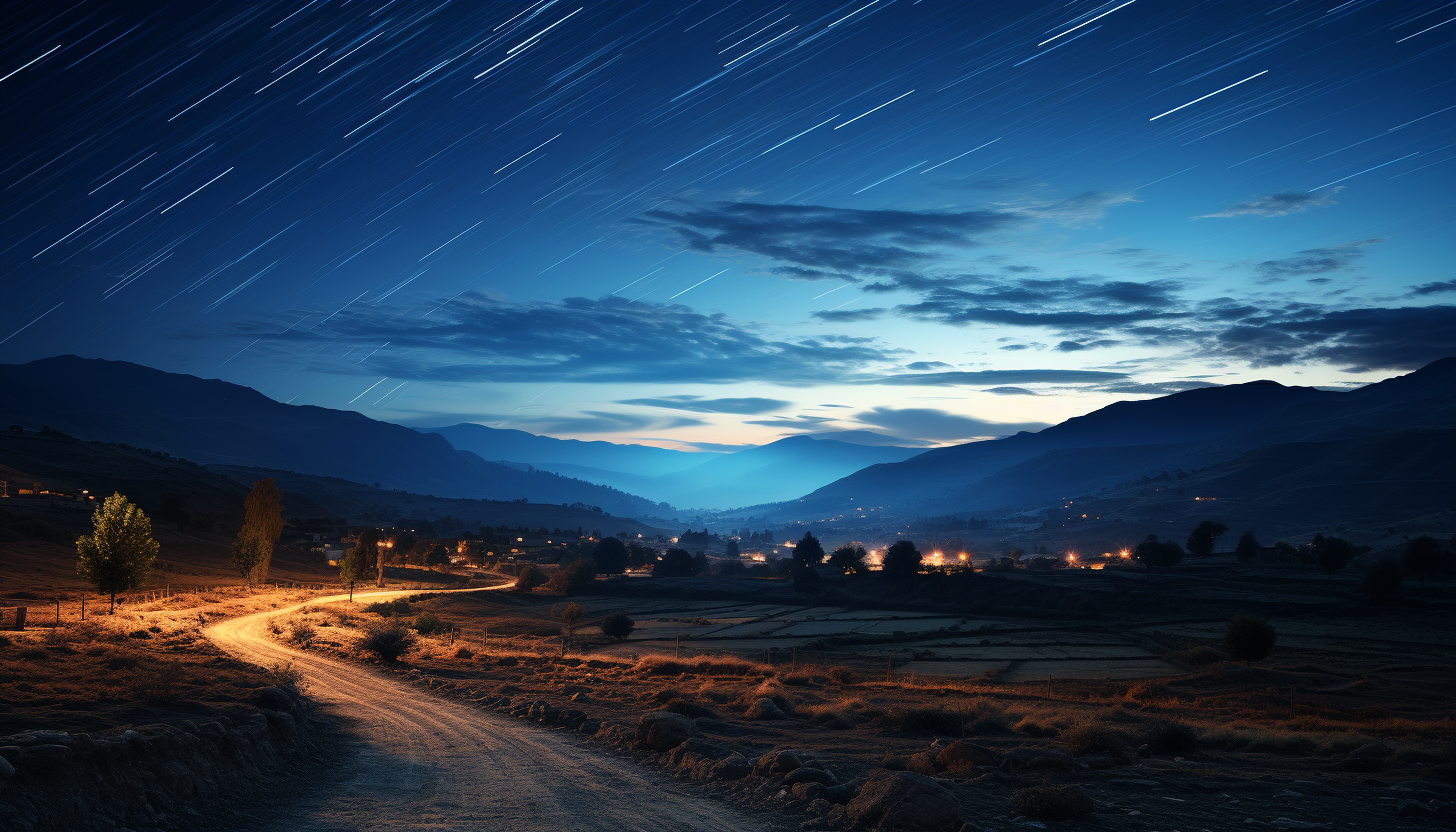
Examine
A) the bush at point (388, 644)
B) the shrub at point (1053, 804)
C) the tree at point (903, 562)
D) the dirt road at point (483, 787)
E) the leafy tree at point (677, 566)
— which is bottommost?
the leafy tree at point (677, 566)

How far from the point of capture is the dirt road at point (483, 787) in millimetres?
14023

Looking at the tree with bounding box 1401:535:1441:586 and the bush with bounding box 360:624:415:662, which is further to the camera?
the tree with bounding box 1401:535:1441:586

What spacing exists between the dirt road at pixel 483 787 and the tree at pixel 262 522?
73.2m

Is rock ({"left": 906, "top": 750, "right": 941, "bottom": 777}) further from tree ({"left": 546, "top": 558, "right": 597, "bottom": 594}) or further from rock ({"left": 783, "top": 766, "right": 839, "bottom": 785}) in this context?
tree ({"left": 546, "top": 558, "right": 597, "bottom": 594})

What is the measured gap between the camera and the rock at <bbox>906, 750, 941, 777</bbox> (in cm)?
1706

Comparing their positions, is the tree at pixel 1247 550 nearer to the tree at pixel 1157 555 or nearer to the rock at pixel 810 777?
the tree at pixel 1157 555

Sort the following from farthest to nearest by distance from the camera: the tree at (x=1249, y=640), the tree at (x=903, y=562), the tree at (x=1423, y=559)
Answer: the tree at (x=903, y=562) < the tree at (x=1423, y=559) < the tree at (x=1249, y=640)

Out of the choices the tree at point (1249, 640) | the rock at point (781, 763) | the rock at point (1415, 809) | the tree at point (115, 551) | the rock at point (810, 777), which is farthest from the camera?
the tree at point (115, 551)

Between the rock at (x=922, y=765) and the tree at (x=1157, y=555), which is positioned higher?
the rock at (x=922, y=765)

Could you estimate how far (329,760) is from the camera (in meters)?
18.9

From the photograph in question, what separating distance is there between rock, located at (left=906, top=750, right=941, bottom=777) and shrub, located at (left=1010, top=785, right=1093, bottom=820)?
3.27 meters

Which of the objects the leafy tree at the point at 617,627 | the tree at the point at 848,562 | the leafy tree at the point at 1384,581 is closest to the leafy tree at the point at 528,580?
the leafy tree at the point at 617,627

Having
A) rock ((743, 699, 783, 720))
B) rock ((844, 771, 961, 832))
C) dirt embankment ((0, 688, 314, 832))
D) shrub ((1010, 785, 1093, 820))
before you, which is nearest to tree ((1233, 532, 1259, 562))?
rock ((743, 699, 783, 720))

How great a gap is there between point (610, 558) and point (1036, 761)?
128 m
